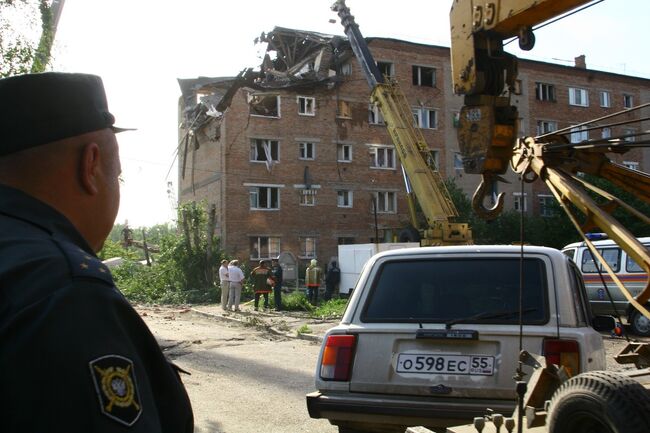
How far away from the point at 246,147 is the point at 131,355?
36.9m

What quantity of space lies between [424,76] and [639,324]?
30.8m

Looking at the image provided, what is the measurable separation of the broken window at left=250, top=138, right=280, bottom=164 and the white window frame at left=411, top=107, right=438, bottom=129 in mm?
10182

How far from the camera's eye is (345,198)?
39719 millimetres

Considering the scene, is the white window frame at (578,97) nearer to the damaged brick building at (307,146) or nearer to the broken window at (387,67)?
the damaged brick building at (307,146)

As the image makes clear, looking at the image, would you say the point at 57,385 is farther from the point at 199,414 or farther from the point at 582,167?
the point at 199,414

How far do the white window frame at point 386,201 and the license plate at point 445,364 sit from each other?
35.9m

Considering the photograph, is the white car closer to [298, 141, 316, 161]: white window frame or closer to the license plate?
the license plate

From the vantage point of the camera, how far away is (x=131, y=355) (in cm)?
112

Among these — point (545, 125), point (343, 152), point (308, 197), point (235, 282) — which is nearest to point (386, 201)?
point (343, 152)

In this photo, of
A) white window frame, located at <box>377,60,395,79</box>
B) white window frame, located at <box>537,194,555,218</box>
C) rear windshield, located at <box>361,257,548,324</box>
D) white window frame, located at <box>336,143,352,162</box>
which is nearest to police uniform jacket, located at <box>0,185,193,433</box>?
rear windshield, located at <box>361,257,548,324</box>

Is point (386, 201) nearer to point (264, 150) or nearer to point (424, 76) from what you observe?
point (264, 150)

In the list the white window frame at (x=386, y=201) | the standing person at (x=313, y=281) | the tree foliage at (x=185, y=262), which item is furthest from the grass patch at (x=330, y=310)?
the white window frame at (x=386, y=201)

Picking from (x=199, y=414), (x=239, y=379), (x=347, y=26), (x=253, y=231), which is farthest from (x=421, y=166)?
(x=253, y=231)

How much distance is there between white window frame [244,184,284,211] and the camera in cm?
3741
